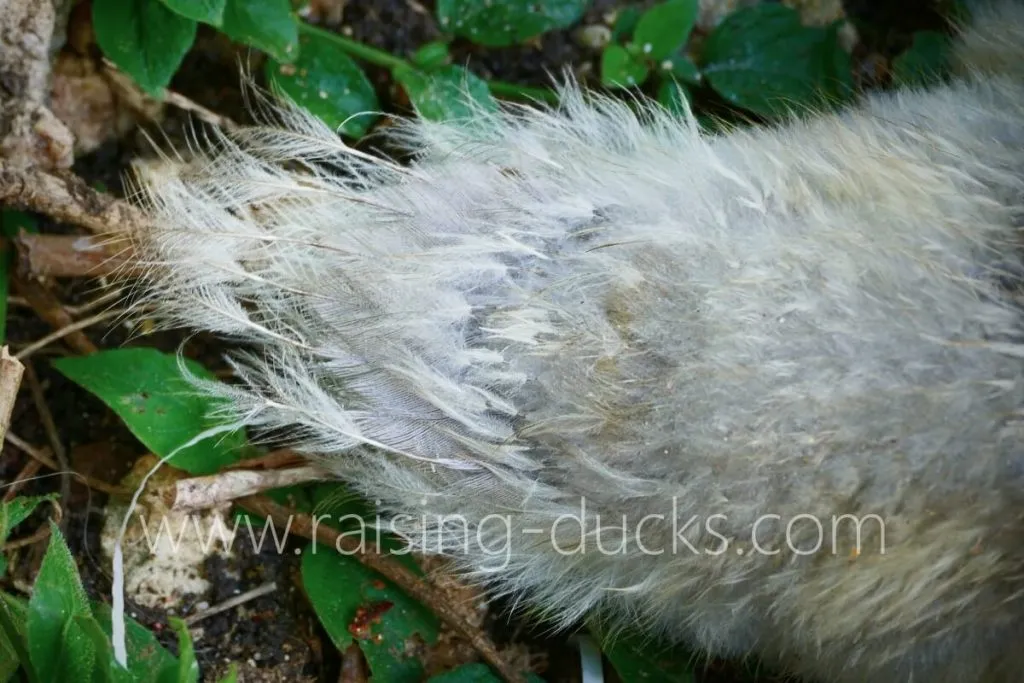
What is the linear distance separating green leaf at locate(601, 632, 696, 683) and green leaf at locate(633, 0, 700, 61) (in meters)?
0.68

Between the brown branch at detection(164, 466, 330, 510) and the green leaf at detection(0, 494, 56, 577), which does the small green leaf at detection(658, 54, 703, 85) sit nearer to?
the brown branch at detection(164, 466, 330, 510)

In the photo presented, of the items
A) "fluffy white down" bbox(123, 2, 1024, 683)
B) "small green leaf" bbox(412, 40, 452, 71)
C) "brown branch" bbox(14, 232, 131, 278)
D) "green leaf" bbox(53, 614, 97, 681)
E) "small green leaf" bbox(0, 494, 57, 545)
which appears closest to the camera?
"fluffy white down" bbox(123, 2, 1024, 683)

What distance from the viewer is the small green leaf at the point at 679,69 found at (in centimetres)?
121

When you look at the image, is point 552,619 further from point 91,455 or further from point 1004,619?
point 91,455

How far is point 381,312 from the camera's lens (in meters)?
0.91

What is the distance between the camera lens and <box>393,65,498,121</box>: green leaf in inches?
45.0

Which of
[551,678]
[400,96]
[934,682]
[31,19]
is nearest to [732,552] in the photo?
[934,682]

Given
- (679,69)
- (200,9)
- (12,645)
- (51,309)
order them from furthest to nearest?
1. (679,69)
2. (51,309)
3. (200,9)
4. (12,645)

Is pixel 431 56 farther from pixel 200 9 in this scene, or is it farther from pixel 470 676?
pixel 470 676

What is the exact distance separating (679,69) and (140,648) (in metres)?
0.89

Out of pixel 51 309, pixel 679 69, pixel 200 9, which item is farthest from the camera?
pixel 679 69

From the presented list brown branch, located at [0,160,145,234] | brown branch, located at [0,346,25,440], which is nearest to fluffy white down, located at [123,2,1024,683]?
brown branch, located at [0,160,145,234]

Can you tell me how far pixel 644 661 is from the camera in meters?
1.03

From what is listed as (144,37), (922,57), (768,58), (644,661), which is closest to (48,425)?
(144,37)
